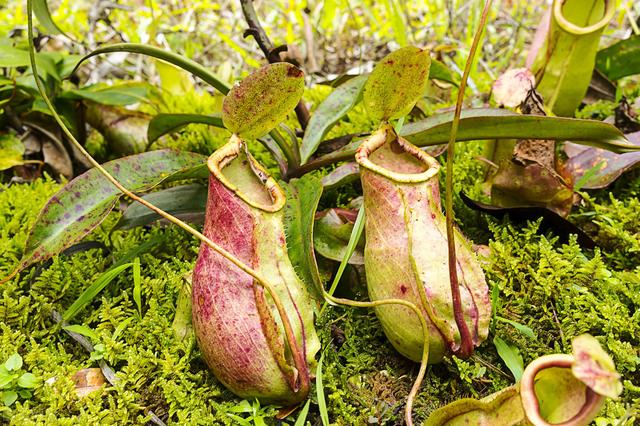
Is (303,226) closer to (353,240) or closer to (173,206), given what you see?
(353,240)

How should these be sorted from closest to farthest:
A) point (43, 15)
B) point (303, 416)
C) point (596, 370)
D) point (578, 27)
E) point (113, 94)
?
point (596, 370) → point (303, 416) → point (43, 15) → point (578, 27) → point (113, 94)

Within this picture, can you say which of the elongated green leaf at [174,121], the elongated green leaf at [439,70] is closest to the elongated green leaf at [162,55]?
the elongated green leaf at [174,121]

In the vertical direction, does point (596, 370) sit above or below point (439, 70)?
above

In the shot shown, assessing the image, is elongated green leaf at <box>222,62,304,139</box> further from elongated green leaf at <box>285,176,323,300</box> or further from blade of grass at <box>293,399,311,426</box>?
blade of grass at <box>293,399,311,426</box>

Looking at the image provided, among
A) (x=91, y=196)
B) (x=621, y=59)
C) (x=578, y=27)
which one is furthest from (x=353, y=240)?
(x=621, y=59)

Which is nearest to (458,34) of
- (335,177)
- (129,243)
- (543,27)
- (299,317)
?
(543,27)

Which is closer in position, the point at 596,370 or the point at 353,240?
the point at 596,370
